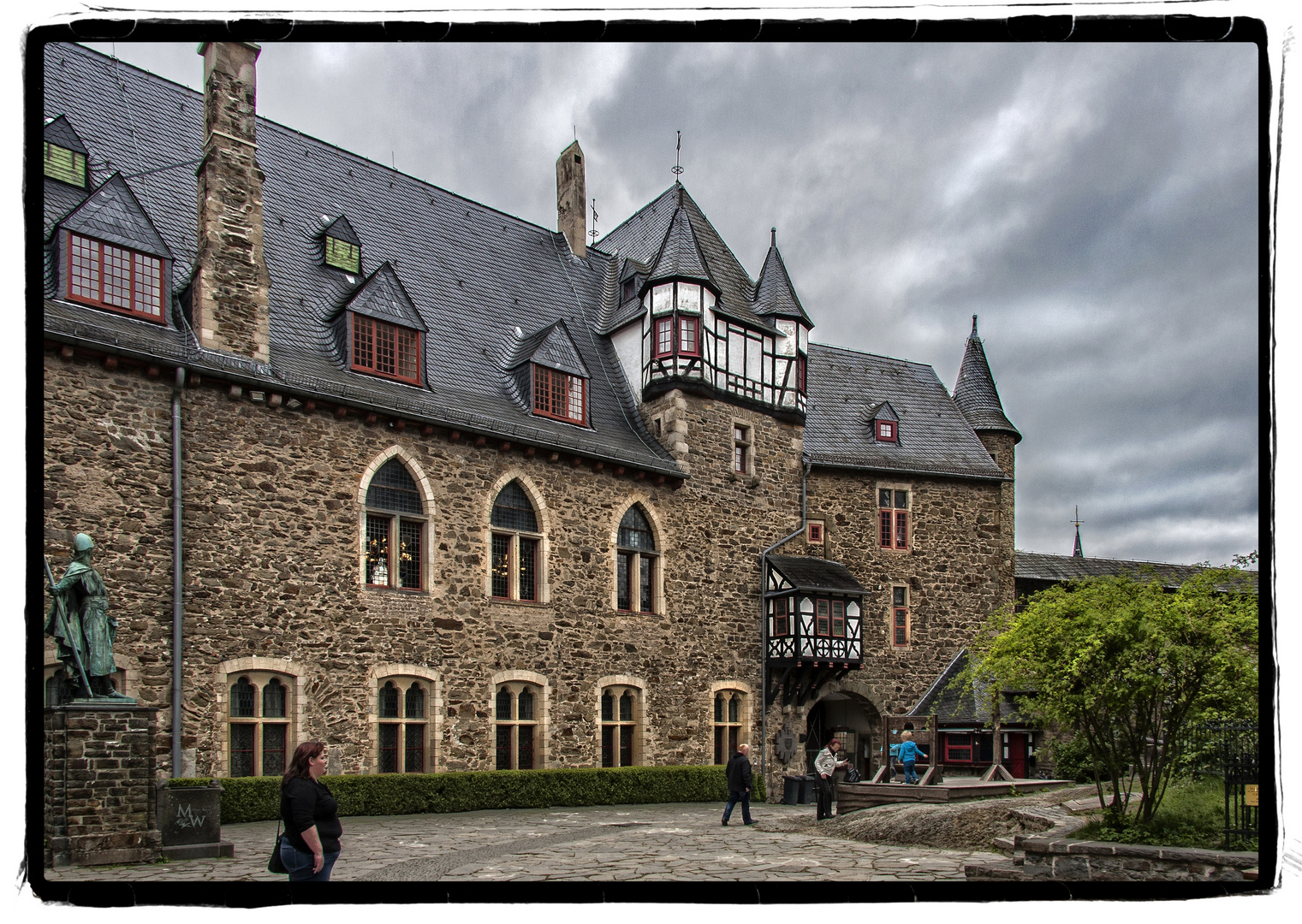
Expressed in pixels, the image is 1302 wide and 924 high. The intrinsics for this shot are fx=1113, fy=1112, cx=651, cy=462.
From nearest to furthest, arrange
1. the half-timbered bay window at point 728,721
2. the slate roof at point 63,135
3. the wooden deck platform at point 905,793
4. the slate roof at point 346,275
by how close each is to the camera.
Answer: the wooden deck platform at point 905,793 < the slate roof at point 63,135 < the slate roof at point 346,275 < the half-timbered bay window at point 728,721

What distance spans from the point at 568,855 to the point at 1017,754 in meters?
16.0

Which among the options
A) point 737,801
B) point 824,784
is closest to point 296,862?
point 737,801

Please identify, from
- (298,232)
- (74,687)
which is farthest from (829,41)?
(298,232)

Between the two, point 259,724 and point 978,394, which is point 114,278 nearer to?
point 259,724

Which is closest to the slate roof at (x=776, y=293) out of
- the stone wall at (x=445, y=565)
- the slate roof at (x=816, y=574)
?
the stone wall at (x=445, y=565)

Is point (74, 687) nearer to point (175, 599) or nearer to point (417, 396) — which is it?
point (175, 599)

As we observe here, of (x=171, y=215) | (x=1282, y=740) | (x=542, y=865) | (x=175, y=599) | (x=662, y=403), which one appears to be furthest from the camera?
(x=662, y=403)

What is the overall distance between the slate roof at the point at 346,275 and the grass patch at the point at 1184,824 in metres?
11.5

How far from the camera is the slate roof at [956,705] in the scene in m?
23.5

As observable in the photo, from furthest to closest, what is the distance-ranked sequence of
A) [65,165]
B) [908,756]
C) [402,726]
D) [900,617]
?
[900,617]
[908,756]
[402,726]
[65,165]

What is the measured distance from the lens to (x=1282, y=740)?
18.2 feet

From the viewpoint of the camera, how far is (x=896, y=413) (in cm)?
2756

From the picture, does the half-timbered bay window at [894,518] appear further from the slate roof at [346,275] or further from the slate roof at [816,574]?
the slate roof at [346,275]

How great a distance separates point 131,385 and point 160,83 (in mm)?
8138
